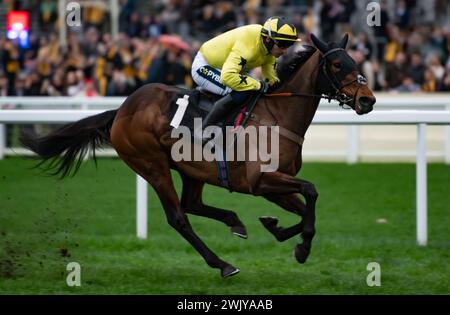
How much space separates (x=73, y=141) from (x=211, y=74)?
124cm

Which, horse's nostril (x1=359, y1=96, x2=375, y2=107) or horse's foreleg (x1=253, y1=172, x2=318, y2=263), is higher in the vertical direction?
horse's nostril (x1=359, y1=96, x2=375, y2=107)

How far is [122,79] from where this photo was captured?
1405cm

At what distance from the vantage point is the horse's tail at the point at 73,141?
6664mm

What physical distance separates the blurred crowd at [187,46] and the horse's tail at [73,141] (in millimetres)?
6613

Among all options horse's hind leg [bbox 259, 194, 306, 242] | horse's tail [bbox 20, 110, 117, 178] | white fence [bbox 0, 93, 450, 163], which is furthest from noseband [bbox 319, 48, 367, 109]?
white fence [bbox 0, 93, 450, 163]

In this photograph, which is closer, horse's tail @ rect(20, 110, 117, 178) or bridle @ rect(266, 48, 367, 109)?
bridle @ rect(266, 48, 367, 109)

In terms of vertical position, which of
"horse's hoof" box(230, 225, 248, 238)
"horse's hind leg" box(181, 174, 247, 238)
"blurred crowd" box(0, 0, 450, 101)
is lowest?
"horse's hoof" box(230, 225, 248, 238)

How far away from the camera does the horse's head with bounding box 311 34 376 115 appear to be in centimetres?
572

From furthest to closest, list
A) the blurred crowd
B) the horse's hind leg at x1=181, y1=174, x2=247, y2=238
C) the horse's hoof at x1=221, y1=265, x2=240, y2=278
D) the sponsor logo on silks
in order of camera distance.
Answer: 1. the blurred crowd
2. the horse's hind leg at x1=181, y1=174, x2=247, y2=238
3. the sponsor logo on silks
4. the horse's hoof at x1=221, y1=265, x2=240, y2=278

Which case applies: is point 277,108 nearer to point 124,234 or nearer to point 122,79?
point 124,234

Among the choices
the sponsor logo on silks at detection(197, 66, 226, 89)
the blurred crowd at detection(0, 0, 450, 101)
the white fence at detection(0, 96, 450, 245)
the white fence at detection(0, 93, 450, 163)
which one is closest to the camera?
the sponsor logo on silks at detection(197, 66, 226, 89)

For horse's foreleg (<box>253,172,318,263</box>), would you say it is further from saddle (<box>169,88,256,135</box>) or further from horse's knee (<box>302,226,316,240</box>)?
saddle (<box>169,88,256,135</box>)

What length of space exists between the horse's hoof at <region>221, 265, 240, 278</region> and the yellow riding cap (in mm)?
1582
